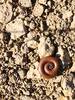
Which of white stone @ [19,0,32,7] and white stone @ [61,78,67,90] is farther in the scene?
white stone @ [19,0,32,7]

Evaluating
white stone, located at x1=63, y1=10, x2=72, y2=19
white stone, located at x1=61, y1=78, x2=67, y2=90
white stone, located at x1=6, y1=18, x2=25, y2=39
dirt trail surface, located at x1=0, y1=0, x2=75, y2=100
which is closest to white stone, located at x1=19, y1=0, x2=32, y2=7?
dirt trail surface, located at x1=0, y1=0, x2=75, y2=100

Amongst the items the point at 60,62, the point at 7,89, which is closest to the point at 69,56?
the point at 60,62

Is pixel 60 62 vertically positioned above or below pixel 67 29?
below

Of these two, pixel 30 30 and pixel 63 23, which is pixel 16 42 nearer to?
pixel 30 30

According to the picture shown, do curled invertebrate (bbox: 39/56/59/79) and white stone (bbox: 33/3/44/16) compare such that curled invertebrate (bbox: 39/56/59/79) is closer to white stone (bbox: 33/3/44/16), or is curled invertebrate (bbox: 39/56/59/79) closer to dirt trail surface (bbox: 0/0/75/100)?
dirt trail surface (bbox: 0/0/75/100)

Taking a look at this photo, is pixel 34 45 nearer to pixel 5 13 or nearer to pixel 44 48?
pixel 44 48

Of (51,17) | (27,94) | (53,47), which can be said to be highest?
(51,17)

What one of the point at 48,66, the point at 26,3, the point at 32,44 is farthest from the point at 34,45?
the point at 26,3
